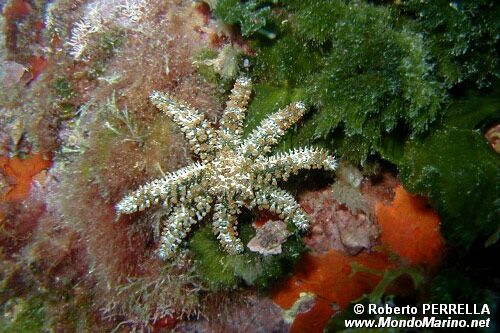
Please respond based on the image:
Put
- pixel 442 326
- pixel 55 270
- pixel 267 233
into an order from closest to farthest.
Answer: pixel 442 326
pixel 267 233
pixel 55 270

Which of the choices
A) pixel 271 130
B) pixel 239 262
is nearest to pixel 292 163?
pixel 271 130

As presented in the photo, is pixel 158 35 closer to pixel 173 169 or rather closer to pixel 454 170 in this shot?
pixel 173 169

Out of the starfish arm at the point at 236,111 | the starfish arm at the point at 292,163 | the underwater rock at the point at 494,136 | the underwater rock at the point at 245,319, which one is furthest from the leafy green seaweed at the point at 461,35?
the underwater rock at the point at 245,319

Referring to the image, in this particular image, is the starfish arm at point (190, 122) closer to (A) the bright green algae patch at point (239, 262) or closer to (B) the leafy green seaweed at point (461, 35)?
(A) the bright green algae patch at point (239, 262)

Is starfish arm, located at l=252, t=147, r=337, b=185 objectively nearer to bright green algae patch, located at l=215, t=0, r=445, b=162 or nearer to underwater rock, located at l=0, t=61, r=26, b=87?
bright green algae patch, located at l=215, t=0, r=445, b=162

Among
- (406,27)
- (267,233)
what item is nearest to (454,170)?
(406,27)

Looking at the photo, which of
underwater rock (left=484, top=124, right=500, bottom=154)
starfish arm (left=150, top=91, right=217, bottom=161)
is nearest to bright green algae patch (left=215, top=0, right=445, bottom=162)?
underwater rock (left=484, top=124, right=500, bottom=154)

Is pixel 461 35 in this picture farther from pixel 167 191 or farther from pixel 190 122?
pixel 167 191
